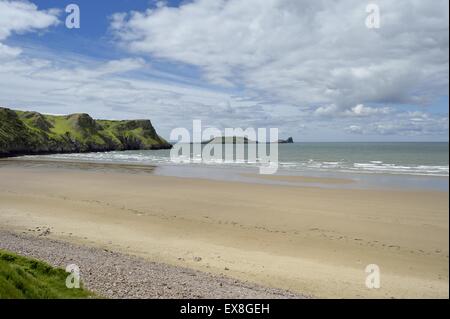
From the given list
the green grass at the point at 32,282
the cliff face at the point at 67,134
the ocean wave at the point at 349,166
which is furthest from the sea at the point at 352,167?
the cliff face at the point at 67,134

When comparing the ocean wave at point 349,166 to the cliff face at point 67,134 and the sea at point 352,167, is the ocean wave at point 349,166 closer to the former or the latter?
the sea at point 352,167

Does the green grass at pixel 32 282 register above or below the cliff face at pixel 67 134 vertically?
below

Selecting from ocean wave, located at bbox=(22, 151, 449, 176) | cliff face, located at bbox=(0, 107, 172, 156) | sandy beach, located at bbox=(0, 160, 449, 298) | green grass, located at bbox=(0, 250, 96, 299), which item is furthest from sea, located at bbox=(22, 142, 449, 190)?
cliff face, located at bbox=(0, 107, 172, 156)

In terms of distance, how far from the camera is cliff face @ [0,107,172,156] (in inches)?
3681

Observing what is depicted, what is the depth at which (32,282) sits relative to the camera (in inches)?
280

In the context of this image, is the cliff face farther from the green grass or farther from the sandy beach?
the green grass

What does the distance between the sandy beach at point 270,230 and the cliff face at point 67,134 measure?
7390cm

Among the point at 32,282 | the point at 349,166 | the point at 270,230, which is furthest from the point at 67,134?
the point at 32,282

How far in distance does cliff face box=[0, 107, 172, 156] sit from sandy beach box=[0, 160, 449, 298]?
73905 mm

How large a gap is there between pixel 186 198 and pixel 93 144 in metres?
111

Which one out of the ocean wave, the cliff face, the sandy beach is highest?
the cliff face

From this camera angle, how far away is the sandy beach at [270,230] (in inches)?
433

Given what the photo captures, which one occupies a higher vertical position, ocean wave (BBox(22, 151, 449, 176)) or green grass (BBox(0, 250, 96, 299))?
ocean wave (BBox(22, 151, 449, 176))

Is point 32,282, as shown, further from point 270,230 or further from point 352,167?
point 352,167
